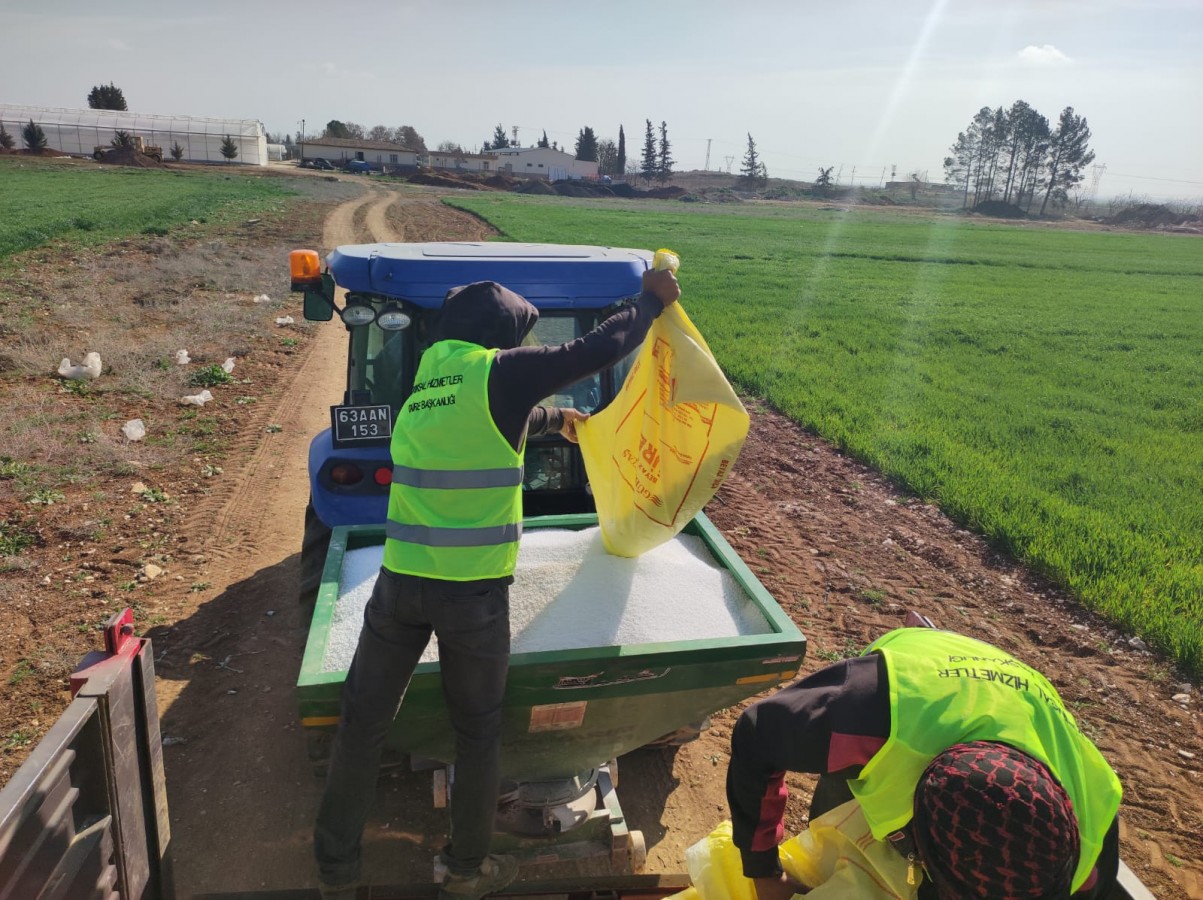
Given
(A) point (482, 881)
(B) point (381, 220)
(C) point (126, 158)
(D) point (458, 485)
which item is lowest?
(A) point (482, 881)

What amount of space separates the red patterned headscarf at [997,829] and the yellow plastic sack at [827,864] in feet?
1.53

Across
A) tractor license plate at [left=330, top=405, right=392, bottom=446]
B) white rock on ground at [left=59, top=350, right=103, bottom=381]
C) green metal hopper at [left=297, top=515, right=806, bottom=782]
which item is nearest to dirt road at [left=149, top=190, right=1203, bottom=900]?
green metal hopper at [left=297, top=515, right=806, bottom=782]

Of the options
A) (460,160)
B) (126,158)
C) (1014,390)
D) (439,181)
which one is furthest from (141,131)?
(1014,390)

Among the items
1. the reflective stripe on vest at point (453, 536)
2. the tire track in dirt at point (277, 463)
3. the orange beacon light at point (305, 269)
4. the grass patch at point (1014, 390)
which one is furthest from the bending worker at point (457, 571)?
the grass patch at point (1014, 390)

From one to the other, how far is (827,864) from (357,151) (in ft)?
269

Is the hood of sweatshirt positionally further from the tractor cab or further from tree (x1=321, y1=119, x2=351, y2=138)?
tree (x1=321, y1=119, x2=351, y2=138)

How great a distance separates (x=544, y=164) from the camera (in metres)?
88.9

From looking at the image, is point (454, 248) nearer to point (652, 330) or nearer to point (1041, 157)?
point (652, 330)

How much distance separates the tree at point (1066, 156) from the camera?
254 feet

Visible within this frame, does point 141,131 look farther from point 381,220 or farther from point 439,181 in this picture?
point 381,220

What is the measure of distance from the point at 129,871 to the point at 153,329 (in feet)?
35.9

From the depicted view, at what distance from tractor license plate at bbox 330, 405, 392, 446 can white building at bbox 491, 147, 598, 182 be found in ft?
291

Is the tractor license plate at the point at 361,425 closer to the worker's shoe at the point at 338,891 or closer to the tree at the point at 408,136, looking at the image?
the worker's shoe at the point at 338,891

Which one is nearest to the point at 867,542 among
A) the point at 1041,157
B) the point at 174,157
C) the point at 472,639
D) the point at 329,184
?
the point at 472,639
